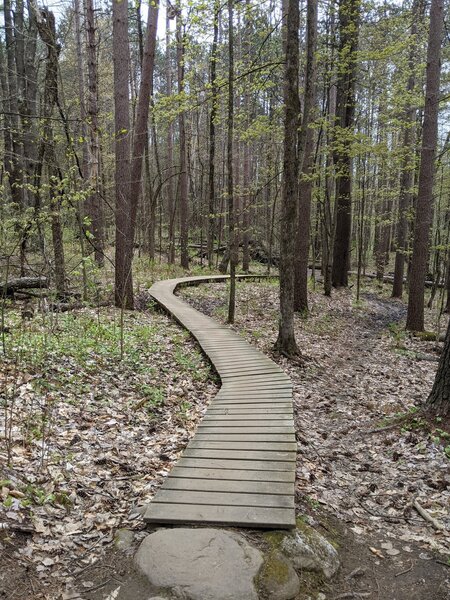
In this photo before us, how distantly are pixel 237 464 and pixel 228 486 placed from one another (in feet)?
1.42

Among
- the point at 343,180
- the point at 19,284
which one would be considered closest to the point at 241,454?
the point at 19,284

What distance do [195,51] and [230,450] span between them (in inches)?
383

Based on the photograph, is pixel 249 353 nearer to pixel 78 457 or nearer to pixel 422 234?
pixel 78 457

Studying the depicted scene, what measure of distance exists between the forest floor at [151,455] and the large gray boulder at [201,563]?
22cm

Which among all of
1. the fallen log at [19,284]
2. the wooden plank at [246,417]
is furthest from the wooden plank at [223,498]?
the fallen log at [19,284]

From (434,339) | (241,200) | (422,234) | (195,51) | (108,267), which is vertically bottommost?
(434,339)

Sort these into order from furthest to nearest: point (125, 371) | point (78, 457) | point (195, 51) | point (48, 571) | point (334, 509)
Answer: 1. point (195, 51)
2. point (125, 371)
3. point (78, 457)
4. point (334, 509)
5. point (48, 571)

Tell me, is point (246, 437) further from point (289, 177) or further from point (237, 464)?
point (289, 177)

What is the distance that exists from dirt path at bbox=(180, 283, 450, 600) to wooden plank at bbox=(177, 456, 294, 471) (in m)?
0.31

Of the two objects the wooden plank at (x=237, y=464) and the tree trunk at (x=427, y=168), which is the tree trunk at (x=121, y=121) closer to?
the wooden plank at (x=237, y=464)

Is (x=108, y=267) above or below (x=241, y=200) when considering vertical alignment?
below

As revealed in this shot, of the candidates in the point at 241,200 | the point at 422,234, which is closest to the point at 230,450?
the point at 422,234

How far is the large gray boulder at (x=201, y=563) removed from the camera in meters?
2.70

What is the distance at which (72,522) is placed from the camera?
11.4 ft
